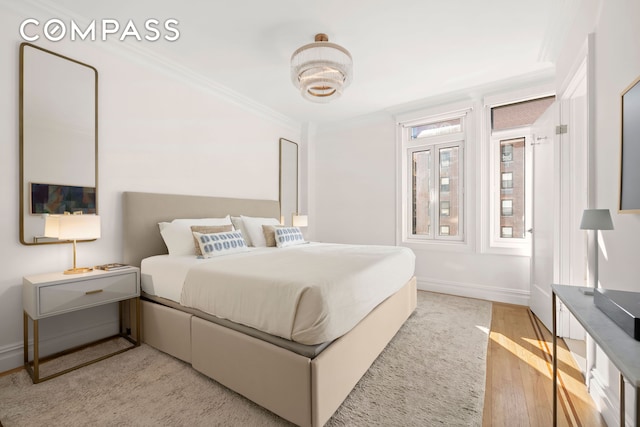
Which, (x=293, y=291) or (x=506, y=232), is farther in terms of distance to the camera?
(x=506, y=232)

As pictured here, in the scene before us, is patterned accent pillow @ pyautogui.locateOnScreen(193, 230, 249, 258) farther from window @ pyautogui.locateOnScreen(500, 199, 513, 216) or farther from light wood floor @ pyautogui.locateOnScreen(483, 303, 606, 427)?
window @ pyautogui.locateOnScreen(500, 199, 513, 216)

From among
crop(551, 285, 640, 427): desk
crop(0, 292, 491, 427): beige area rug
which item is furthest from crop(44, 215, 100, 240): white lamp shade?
crop(551, 285, 640, 427): desk

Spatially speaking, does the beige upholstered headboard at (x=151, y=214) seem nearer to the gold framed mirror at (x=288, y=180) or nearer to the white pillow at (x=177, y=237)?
the white pillow at (x=177, y=237)

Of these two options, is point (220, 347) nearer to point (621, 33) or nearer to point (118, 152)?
point (118, 152)

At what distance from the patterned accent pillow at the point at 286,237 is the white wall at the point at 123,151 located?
100cm

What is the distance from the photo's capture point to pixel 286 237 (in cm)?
332

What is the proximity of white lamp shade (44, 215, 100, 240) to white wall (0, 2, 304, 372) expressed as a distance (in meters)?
0.32

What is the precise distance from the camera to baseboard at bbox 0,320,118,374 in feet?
6.57

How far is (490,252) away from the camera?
3.63m

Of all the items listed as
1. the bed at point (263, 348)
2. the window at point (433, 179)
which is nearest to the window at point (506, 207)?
the window at point (433, 179)

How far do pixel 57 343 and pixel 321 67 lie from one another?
313cm

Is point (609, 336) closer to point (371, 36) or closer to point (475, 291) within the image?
point (371, 36)

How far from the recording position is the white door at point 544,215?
2629mm

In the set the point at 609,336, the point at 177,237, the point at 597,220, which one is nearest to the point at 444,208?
the point at 597,220
